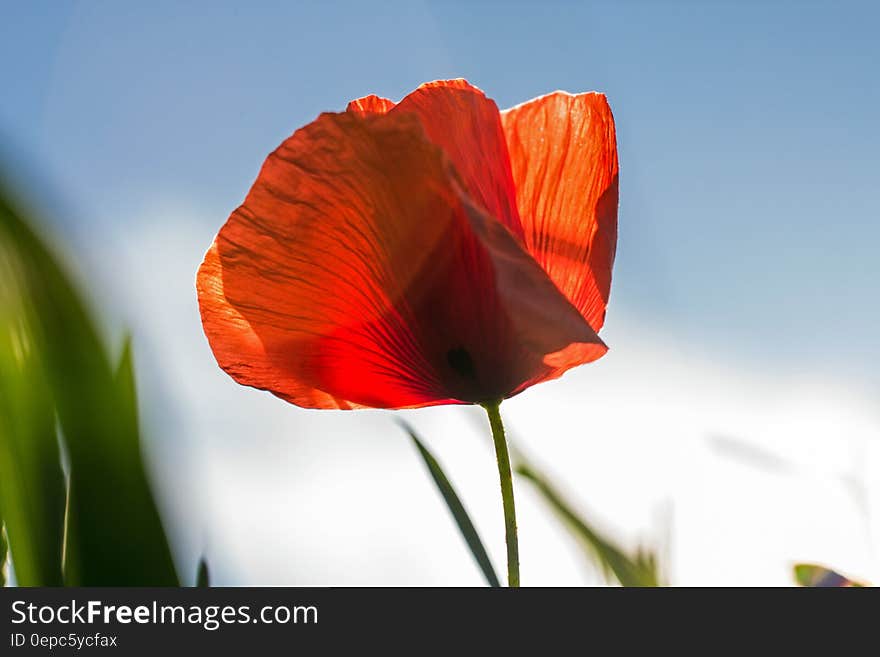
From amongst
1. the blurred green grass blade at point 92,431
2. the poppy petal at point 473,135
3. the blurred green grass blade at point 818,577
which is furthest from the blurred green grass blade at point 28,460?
the blurred green grass blade at point 818,577

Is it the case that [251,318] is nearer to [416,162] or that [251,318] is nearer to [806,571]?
[416,162]

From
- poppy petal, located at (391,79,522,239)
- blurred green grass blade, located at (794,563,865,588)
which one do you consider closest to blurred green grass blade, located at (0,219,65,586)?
poppy petal, located at (391,79,522,239)

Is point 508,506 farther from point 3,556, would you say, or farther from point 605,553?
point 3,556

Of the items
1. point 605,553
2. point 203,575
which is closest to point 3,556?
point 203,575

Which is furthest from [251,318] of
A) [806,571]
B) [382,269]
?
[806,571]

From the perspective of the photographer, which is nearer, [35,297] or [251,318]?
[35,297]

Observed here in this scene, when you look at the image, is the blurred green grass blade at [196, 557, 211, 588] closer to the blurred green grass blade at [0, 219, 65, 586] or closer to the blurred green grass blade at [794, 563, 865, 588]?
the blurred green grass blade at [0, 219, 65, 586]

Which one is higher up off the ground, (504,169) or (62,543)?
(504,169)

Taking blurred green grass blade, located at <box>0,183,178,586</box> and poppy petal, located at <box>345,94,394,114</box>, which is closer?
blurred green grass blade, located at <box>0,183,178,586</box>
